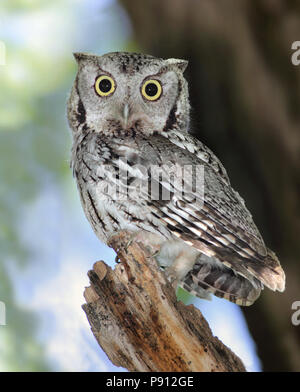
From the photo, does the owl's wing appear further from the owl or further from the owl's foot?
the owl's foot

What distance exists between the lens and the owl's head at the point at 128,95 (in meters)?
2.37

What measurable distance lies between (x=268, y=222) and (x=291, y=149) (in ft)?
1.10

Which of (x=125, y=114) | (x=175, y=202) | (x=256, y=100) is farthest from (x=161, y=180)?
(x=256, y=100)

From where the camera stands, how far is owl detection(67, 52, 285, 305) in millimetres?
2006

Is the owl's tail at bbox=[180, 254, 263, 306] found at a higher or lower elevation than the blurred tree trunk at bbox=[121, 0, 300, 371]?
lower

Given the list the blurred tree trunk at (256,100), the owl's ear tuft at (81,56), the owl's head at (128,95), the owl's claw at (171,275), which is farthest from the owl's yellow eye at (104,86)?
the owl's claw at (171,275)

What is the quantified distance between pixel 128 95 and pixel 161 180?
493 millimetres

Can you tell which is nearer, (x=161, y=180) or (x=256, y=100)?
(x=256, y=100)

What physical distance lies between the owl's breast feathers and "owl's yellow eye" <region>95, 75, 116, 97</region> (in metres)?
0.22

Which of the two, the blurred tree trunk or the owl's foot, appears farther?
the owl's foot

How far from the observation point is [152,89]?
2.48m

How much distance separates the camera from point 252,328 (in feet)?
5.88

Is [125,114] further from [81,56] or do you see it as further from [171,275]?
[171,275]

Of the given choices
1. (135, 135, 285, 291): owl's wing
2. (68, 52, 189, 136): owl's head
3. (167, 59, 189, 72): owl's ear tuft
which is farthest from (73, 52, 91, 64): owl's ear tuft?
(135, 135, 285, 291): owl's wing
